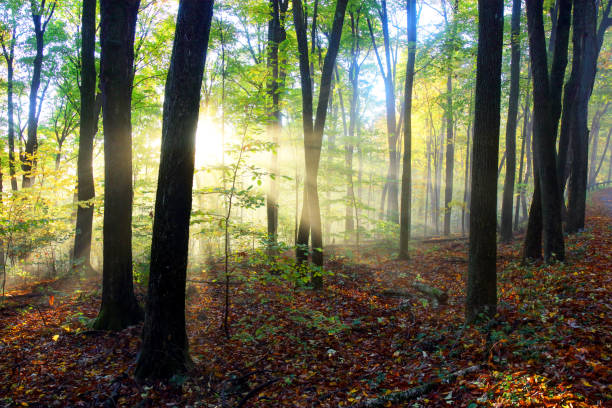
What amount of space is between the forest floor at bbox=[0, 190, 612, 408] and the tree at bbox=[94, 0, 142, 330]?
572mm

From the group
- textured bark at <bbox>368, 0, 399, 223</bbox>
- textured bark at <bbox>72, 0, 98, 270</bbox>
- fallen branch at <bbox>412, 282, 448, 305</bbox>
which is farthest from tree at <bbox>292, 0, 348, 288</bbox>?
textured bark at <bbox>368, 0, 399, 223</bbox>

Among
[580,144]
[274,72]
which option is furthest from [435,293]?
[274,72]

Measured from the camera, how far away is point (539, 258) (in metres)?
9.20

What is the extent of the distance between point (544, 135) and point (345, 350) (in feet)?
25.2

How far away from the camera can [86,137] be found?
10.4 meters

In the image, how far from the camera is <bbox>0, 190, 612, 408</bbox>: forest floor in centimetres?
396

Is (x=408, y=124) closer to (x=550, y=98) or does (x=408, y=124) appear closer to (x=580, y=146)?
(x=550, y=98)

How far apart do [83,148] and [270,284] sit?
775 cm

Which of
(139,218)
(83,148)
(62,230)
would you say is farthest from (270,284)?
(62,230)

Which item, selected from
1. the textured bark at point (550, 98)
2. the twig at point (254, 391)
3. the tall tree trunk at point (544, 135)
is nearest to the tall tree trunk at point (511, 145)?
the textured bark at point (550, 98)

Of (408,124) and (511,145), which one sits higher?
(408,124)

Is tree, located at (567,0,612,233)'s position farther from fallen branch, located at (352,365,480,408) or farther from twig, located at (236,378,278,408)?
twig, located at (236,378,278,408)

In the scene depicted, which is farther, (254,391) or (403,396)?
(254,391)

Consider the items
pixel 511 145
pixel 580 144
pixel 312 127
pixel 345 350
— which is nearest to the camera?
pixel 345 350
